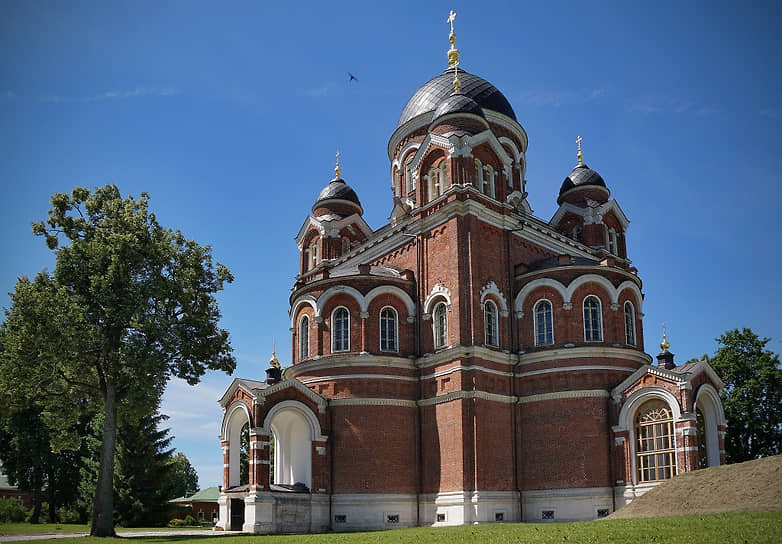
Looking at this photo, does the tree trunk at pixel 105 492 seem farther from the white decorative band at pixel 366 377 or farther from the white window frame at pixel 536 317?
the white window frame at pixel 536 317

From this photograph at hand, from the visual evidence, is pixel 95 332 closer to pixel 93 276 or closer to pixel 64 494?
pixel 93 276

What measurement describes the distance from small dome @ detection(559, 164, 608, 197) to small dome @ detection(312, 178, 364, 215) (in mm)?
11371

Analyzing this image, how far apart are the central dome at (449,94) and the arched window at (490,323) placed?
456 inches

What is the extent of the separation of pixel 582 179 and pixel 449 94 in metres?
8.29

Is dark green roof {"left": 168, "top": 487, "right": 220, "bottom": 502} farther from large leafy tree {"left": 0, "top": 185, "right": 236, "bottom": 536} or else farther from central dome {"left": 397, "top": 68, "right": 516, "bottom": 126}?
central dome {"left": 397, "top": 68, "right": 516, "bottom": 126}

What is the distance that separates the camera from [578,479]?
89.0 ft

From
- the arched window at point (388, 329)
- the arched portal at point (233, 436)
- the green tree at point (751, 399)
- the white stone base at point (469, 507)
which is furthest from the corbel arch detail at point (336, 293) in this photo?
the green tree at point (751, 399)

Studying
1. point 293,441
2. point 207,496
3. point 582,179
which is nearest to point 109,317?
point 293,441

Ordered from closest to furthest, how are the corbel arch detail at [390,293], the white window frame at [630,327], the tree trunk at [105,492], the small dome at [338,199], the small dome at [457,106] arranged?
the tree trunk at [105,492] → the white window frame at [630,327] → the corbel arch detail at [390,293] → the small dome at [457,106] → the small dome at [338,199]

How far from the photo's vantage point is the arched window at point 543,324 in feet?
96.2

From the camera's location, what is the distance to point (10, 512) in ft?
132

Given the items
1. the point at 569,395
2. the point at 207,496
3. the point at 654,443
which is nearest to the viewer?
the point at 654,443

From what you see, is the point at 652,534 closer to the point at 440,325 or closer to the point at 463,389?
the point at 463,389

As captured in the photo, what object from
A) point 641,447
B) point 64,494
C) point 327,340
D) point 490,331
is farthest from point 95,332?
point 64,494
